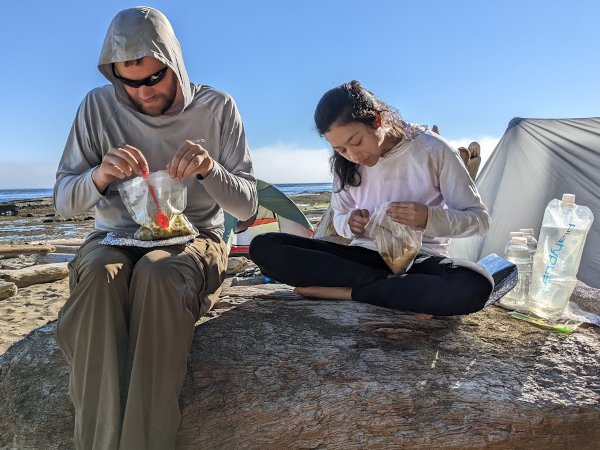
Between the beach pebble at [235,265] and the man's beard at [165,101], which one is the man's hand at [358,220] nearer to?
the man's beard at [165,101]

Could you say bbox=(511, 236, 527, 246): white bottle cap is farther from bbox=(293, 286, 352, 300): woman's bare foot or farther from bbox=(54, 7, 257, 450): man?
bbox=(54, 7, 257, 450): man

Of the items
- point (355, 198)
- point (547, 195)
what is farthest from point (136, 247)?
point (547, 195)

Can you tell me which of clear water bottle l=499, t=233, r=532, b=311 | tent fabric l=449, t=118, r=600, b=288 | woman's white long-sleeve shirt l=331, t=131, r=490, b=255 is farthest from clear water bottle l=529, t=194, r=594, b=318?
tent fabric l=449, t=118, r=600, b=288

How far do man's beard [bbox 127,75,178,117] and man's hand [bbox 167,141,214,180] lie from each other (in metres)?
0.39

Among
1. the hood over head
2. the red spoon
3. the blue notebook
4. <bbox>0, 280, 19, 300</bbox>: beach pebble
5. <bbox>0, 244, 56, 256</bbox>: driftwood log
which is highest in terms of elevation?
the hood over head

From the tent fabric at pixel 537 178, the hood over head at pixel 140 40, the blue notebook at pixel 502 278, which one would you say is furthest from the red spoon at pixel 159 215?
the tent fabric at pixel 537 178

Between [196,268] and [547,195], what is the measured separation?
4.53 m

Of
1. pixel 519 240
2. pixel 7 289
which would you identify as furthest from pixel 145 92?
pixel 7 289

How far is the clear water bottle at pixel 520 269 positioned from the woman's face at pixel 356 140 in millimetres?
1071

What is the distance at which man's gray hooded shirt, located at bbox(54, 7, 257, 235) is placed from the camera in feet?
7.20

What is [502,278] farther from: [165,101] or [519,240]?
[165,101]

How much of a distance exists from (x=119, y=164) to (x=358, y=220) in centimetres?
130

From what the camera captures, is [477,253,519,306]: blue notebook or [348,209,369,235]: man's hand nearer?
[477,253,519,306]: blue notebook

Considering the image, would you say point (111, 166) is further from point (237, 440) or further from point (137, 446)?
point (237, 440)
